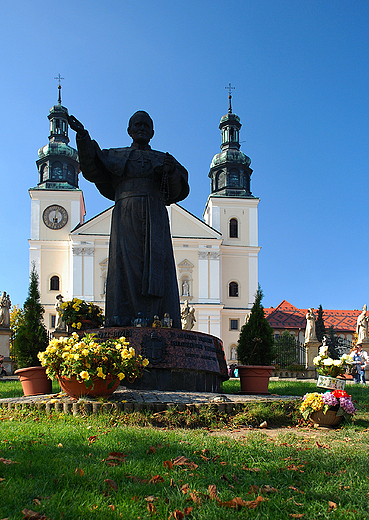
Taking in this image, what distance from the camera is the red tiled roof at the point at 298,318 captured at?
62.5 meters

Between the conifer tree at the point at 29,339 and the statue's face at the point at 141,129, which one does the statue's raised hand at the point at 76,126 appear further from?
the conifer tree at the point at 29,339

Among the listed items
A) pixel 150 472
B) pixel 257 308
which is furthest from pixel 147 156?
pixel 257 308

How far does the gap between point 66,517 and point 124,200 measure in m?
6.12

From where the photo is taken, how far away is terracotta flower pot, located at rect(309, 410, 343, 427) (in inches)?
251

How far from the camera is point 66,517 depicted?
296 cm

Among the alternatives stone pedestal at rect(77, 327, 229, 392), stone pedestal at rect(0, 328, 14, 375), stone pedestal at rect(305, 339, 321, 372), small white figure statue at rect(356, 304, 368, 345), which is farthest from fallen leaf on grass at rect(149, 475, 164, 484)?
stone pedestal at rect(305, 339, 321, 372)

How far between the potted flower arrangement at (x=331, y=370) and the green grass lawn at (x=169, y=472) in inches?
61.3

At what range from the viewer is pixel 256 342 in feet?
71.1

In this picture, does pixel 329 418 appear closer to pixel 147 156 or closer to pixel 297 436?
pixel 297 436

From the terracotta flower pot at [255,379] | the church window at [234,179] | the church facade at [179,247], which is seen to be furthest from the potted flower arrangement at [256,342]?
the church window at [234,179]

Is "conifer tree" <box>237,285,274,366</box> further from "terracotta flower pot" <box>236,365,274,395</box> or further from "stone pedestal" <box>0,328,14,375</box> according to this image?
"terracotta flower pot" <box>236,365,274,395</box>

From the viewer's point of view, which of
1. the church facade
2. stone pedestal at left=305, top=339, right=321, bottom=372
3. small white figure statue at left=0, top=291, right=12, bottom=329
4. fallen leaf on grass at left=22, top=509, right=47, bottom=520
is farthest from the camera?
the church facade

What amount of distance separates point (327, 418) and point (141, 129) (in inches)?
204

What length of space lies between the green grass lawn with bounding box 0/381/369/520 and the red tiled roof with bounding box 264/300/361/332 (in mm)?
54411
